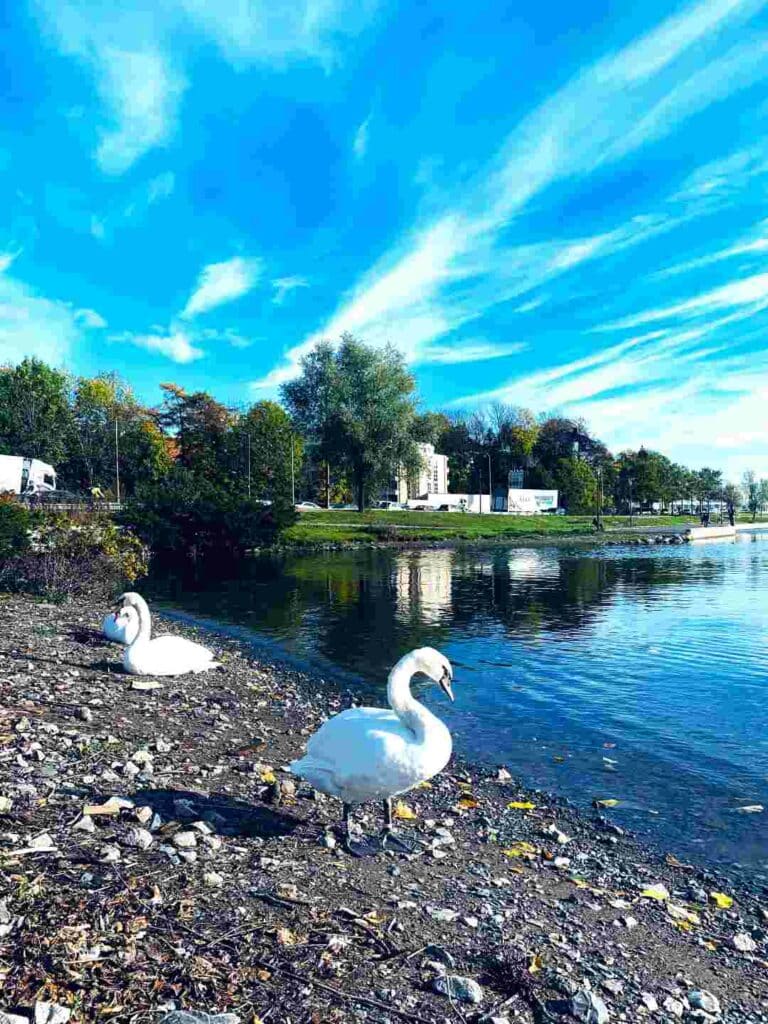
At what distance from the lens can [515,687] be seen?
1612 cm

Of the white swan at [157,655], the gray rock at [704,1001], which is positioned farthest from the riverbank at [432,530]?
the gray rock at [704,1001]

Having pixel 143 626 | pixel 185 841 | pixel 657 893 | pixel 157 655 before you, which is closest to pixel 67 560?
pixel 143 626

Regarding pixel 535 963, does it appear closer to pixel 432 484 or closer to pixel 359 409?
pixel 359 409

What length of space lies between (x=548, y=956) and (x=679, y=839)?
414 cm

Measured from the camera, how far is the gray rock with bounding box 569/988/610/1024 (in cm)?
457

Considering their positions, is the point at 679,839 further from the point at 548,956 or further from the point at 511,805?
the point at 548,956

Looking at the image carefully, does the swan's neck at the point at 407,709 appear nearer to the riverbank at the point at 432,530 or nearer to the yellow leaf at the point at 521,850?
the yellow leaf at the point at 521,850

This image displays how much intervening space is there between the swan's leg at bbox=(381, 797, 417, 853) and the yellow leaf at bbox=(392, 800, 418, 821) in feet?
2.61

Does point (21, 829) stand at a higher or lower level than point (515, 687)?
higher

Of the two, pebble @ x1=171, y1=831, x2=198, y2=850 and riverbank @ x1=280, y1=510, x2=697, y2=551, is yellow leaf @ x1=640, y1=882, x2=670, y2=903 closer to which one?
pebble @ x1=171, y1=831, x2=198, y2=850

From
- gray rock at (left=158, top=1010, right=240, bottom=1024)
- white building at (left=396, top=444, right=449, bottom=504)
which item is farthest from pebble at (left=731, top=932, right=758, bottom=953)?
white building at (left=396, top=444, right=449, bottom=504)

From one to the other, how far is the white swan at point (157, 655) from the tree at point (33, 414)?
75.6 metres

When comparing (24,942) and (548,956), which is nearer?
(24,942)

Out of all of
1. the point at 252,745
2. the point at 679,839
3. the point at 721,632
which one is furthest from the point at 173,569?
the point at 679,839
